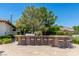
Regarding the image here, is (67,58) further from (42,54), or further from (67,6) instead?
(67,6)

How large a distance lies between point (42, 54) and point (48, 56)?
0.32m

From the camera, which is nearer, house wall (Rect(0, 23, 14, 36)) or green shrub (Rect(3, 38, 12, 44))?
green shrub (Rect(3, 38, 12, 44))

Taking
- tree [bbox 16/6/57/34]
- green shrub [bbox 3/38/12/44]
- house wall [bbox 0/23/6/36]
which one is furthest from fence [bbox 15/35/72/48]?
house wall [bbox 0/23/6/36]

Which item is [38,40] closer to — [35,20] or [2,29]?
[35,20]

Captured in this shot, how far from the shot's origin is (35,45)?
852 centimetres

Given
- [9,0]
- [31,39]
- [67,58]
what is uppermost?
[9,0]

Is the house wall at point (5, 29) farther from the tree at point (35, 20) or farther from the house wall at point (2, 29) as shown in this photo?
the tree at point (35, 20)

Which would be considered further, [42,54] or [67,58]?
[42,54]

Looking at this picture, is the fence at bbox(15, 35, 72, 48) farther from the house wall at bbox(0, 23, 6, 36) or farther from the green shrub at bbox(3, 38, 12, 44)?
the house wall at bbox(0, 23, 6, 36)

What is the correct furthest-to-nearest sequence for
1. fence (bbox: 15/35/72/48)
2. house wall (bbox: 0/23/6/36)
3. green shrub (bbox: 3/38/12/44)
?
house wall (bbox: 0/23/6/36) < green shrub (bbox: 3/38/12/44) < fence (bbox: 15/35/72/48)

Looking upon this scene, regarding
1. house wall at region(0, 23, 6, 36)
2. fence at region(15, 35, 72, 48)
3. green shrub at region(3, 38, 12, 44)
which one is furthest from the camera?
house wall at region(0, 23, 6, 36)

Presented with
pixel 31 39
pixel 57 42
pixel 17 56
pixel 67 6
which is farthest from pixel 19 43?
pixel 67 6

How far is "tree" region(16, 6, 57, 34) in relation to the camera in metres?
10.6

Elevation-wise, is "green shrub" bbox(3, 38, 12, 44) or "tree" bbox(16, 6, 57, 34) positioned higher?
"tree" bbox(16, 6, 57, 34)
